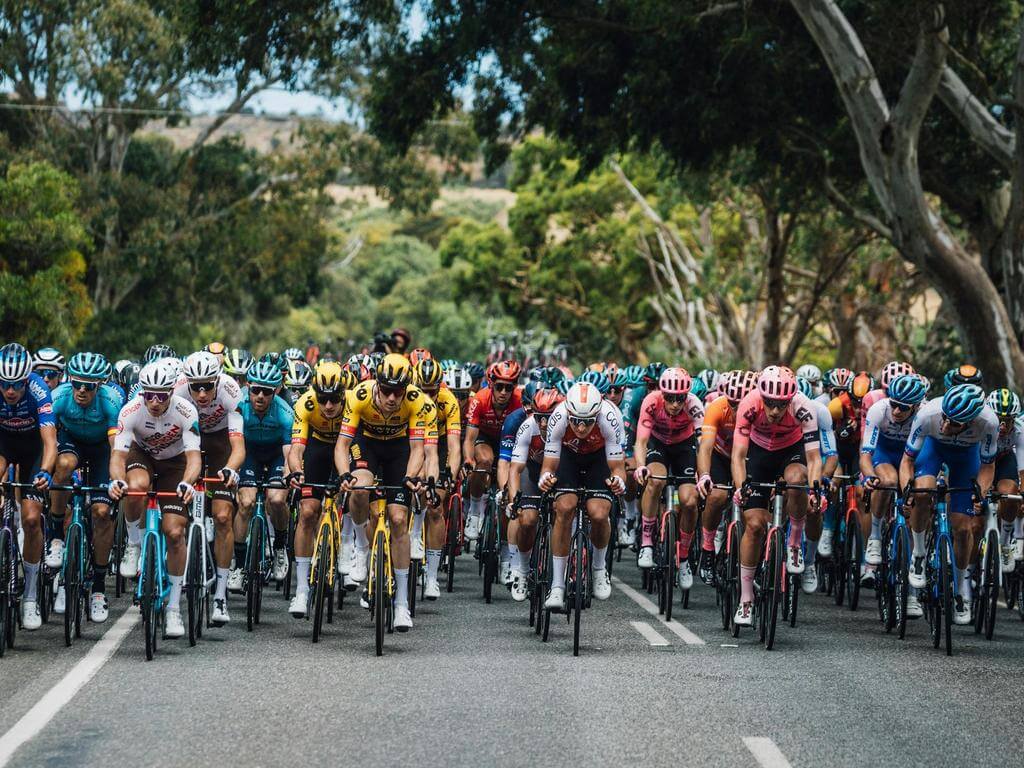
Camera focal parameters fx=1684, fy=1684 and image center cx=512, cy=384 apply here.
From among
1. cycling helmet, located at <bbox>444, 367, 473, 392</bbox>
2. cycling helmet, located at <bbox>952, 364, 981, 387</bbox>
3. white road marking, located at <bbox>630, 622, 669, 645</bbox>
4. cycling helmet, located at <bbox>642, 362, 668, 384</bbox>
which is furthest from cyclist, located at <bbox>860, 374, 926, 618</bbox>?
cycling helmet, located at <bbox>444, 367, 473, 392</bbox>

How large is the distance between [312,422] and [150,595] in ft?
9.47

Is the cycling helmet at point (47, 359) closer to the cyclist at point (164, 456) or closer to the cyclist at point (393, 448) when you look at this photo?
the cyclist at point (164, 456)

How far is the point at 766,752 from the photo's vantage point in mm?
8219

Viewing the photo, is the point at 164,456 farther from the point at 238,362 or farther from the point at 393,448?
the point at 238,362

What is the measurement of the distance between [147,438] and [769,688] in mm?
4608

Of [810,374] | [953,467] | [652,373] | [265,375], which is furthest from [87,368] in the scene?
[810,374]

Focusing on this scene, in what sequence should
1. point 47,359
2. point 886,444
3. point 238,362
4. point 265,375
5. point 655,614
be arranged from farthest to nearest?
point 47,359, point 238,362, point 886,444, point 655,614, point 265,375

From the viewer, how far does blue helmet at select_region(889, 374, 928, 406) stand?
538 inches

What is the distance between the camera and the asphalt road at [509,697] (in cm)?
821

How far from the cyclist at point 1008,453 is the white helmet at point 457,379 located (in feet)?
18.4

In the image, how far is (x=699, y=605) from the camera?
14.8 metres

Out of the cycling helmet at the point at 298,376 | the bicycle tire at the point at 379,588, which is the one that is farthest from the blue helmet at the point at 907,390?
the cycling helmet at the point at 298,376

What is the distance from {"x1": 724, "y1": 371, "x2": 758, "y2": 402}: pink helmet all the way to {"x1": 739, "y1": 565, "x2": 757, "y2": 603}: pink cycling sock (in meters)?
2.43

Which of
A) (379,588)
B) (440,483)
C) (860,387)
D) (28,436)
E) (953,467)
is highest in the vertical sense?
(860,387)
